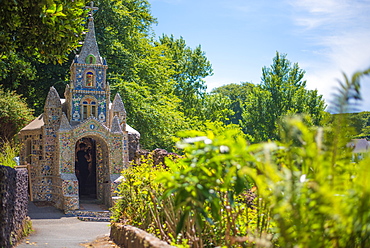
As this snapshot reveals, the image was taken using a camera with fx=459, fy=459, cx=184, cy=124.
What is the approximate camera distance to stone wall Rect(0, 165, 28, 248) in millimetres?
Answer: 8758

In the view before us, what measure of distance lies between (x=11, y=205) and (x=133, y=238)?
3.21 metres

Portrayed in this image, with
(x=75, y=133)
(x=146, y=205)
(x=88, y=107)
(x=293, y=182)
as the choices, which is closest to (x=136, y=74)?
(x=88, y=107)

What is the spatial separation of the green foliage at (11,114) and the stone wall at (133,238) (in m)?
18.0

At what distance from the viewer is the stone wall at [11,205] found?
8758 mm

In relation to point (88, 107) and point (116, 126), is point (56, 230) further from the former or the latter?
point (88, 107)

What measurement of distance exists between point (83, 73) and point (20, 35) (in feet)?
40.0

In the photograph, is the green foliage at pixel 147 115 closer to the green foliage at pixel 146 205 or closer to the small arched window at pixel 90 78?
the small arched window at pixel 90 78

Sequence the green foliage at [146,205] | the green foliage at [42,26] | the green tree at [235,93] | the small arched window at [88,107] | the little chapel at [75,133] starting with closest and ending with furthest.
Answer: the green foliage at [146,205] → the green foliage at [42,26] → the little chapel at [75,133] → the small arched window at [88,107] → the green tree at [235,93]

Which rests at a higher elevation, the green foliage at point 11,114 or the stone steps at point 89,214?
the green foliage at point 11,114

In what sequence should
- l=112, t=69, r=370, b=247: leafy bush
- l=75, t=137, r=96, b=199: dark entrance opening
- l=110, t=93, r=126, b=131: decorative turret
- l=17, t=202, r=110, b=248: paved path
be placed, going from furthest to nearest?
l=75, t=137, r=96, b=199: dark entrance opening < l=110, t=93, r=126, b=131: decorative turret < l=17, t=202, r=110, b=248: paved path < l=112, t=69, r=370, b=247: leafy bush

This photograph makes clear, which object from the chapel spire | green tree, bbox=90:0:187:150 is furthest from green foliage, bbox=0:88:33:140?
the chapel spire

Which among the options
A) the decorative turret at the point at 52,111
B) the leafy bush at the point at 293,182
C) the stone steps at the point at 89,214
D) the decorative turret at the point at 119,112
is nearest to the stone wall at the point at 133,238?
the leafy bush at the point at 293,182

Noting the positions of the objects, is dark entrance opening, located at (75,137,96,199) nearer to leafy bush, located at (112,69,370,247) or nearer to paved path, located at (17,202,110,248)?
paved path, located at (17,202,110,248)

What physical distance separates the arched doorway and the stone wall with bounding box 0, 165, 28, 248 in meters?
10.8
